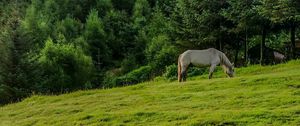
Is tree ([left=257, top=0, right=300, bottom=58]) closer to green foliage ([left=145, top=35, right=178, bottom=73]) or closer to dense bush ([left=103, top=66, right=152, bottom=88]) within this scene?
green foliage ([left=145, top=35, right=178, bottom=73])

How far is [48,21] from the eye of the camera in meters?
Answer: 79.6

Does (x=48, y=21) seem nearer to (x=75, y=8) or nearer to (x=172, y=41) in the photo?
(x=75, y=8)

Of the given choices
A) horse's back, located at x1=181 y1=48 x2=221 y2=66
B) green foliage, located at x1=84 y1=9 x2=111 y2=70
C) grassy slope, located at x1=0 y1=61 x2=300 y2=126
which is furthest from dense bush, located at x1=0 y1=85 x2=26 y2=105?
green foliage, located at x1=84 y1=9 x2=111 y2=70

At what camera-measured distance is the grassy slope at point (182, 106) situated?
662 inches

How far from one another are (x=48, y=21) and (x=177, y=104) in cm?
6216

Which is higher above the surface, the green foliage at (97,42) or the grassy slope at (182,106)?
the green foliage at (97,42)

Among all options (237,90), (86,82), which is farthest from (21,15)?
(237,90)

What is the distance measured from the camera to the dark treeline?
40781mm

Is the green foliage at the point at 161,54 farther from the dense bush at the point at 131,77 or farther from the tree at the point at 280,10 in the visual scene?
the tree at the point at 280,10

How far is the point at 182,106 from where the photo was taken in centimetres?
1992

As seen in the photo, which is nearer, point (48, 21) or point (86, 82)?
point (86, 82)

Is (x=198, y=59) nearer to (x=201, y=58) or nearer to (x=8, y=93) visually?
(x=201, y=58)

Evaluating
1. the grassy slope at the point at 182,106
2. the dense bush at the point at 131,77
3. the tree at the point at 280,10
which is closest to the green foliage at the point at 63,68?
the dense bush at the point at 131,77

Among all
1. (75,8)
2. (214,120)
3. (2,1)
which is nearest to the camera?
(214,120)
